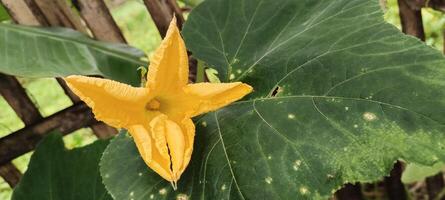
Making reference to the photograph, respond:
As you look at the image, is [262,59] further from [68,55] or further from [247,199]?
[68,55]

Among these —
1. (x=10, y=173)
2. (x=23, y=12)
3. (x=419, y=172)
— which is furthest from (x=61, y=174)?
(x=419, y=172)

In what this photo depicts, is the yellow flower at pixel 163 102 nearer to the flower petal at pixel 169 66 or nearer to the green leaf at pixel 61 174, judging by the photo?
the flower petal at pixel 169 66

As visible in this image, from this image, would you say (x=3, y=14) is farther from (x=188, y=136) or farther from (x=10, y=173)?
(x=188, y=136)

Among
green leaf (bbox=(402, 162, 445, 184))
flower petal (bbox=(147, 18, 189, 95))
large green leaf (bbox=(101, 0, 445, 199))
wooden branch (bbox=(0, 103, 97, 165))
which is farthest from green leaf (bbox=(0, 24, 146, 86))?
green leaf (bbox=(402, 162, 445, 184))

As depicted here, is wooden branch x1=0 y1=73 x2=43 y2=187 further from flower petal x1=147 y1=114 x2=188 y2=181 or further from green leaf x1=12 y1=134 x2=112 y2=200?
flower petal x1=147 y1=114 x2=188 y2=181

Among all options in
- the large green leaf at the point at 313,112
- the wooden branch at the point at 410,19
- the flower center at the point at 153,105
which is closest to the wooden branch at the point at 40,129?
the large green leaf at the point at 313,112

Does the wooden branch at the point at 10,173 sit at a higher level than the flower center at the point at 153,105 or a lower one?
lower

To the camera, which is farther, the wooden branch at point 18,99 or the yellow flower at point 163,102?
the wooden branch at point 18,99

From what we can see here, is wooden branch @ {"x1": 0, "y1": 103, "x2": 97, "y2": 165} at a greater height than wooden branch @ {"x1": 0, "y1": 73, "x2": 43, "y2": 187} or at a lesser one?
lesser
